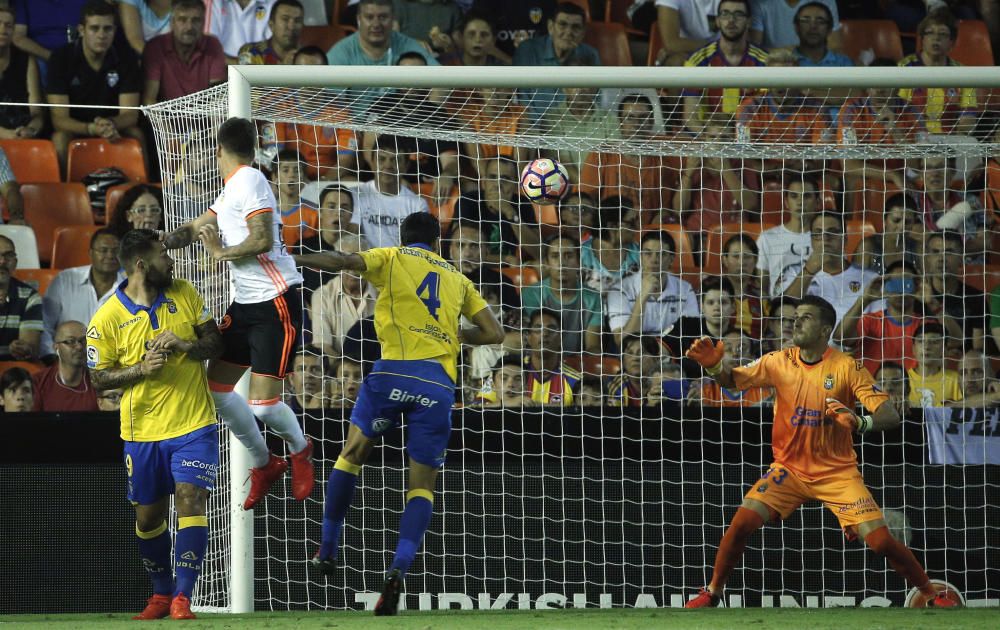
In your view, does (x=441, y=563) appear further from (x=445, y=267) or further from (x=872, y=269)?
(x=872, y=269)

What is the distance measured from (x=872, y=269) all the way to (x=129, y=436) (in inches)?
221

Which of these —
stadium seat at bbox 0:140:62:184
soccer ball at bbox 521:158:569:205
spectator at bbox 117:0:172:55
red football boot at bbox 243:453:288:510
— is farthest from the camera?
spectator at bbox 117:0:172:55

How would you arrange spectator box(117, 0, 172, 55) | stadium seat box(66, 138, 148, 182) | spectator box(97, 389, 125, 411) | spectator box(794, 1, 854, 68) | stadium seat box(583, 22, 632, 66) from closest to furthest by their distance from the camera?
spectator box(97, 389, 125, 411)
stadium seat box(66, 138, 148, 182)
spectator box(117, 0, 172, 55)
spectator box(794, 1, 854, 68)
stadium seat box(583, 22, 632, 66)

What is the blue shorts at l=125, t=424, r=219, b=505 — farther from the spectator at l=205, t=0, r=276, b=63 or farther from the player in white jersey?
the spectator at l=205, t=0, r=276, b=63

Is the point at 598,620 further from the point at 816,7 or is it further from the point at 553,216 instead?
the point at 816,7

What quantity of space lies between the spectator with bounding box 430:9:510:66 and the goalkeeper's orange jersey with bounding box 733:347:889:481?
5038 millimetres

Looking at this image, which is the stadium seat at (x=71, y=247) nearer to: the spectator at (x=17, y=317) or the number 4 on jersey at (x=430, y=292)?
the spectator at (x=17, y=317)

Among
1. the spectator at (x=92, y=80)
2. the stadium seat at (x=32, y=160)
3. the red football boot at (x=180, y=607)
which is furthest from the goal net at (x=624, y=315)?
the stadium seat at (x=32, y=160)

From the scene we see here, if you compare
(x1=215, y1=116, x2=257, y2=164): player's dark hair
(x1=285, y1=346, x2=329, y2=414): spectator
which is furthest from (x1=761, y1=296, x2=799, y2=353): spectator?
(x1=215, y1=116, x2=257, y2=164): player's dark hair

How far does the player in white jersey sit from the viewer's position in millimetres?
5719

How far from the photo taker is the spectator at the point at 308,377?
8133mm

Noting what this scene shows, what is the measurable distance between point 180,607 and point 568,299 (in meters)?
3.96

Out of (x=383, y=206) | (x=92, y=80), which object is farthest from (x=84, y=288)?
(x=383, y=206)

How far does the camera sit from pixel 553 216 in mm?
9719
